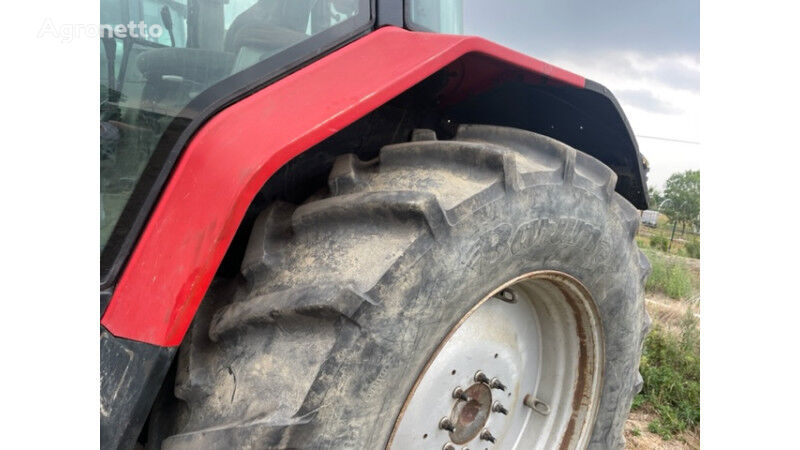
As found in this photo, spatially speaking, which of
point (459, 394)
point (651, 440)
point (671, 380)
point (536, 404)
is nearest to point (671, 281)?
point (671, 380)

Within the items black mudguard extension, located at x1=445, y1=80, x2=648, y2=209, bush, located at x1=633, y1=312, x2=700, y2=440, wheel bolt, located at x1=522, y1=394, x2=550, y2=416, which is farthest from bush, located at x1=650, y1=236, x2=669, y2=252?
wheel bolt, located at x1=522, y1=394, x2=550, y2=416

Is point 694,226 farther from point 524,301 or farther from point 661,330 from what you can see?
point 524,301

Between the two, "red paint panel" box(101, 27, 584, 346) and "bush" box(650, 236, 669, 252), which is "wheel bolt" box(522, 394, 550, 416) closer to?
"red paint panel" box(101, 27, 584, 346)

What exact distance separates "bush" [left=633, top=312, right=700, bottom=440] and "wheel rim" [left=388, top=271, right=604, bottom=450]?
3.75 feet

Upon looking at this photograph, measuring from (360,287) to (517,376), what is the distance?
73 cm

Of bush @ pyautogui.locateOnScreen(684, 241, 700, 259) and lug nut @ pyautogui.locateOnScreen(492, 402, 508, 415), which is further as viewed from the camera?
bush @ pyautogui.locateOnScreen(684, 241, 700, 259)

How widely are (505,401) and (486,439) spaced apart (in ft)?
0.37

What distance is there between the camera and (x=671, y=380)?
9.18 ft

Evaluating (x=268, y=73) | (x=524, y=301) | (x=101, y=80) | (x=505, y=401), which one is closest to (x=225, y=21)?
(x=268, y=73)

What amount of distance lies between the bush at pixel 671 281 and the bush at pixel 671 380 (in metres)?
1.65

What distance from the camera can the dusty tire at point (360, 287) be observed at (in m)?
0.89

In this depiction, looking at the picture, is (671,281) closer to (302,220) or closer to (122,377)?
(302,220)

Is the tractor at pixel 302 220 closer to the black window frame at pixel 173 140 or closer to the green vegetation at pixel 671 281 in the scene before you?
the black window frame at pixel 173 140

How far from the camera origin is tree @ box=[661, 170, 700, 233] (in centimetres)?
947
